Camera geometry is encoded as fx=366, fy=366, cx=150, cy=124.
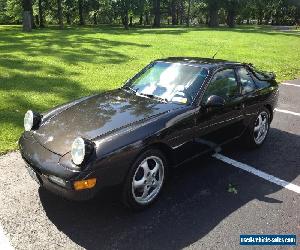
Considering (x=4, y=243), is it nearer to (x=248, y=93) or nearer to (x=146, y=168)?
(x=146, y=168)

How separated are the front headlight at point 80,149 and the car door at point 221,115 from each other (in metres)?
1.59

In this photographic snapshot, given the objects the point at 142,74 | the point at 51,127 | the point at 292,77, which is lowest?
the point at 292,77

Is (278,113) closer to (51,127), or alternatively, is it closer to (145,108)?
(145,108)

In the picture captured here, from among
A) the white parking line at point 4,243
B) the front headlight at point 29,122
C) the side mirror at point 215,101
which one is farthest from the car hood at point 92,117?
the white parking line at point 4,243

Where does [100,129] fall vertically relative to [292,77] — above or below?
above

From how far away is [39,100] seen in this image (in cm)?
806

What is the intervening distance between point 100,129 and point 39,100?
14.8 ft

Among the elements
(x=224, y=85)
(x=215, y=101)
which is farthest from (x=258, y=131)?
(x=215, y=101)

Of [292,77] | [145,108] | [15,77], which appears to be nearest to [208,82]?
[145,108]

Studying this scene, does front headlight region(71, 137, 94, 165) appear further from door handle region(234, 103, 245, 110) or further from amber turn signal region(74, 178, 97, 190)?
door handle region(234, 103, 245, 110)

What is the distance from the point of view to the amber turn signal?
3.45 metres

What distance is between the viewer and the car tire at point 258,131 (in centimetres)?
569

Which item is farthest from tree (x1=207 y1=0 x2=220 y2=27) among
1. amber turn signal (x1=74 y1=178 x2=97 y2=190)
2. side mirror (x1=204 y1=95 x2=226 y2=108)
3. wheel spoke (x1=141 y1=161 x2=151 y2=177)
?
amber turn signal (x1=74 y1=178 x2=97 y2=190)

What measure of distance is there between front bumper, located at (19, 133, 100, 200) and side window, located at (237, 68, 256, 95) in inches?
118
